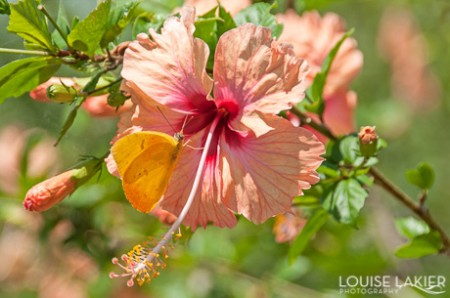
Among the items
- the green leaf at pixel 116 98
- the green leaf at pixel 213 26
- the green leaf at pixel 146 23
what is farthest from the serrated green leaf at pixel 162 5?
the green leaf at pixel 116 98

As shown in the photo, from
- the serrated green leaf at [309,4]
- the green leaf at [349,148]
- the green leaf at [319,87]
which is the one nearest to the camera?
the green leaf at [349,148]

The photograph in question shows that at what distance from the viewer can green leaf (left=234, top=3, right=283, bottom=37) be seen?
138 centimetres

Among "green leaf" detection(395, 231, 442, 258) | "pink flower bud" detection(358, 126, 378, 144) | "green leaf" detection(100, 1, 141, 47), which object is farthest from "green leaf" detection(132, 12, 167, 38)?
"green leaf" detection(395, 231, 442, 258)

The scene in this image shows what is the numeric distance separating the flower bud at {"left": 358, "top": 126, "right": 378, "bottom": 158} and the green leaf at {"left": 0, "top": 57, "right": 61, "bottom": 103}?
0.57 m

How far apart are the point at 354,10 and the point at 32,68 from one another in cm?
369

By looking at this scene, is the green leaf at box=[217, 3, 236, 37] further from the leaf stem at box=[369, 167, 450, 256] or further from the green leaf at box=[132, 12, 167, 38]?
the leaf stem at box=[369, 167, 450, 256]

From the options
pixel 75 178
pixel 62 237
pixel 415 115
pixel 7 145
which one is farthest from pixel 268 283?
pixel 415 115

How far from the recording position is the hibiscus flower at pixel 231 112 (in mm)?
1188

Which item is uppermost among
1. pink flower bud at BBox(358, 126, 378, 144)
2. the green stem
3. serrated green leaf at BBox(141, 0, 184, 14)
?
the green stem

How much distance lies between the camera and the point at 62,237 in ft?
7.55

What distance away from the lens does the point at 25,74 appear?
50.6 inches

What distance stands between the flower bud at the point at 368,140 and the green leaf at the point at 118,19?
47 centimetres

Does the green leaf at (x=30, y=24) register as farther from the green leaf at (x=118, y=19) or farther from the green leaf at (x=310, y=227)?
the green leaf at (x=310, y=227)

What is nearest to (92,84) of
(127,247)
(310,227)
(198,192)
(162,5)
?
(198,192)
